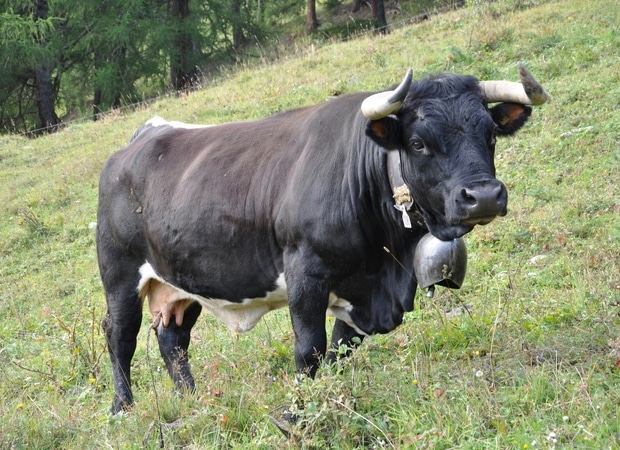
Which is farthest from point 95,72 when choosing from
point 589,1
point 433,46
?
point 589,1

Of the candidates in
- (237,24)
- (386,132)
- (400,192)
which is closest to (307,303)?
(400,192)

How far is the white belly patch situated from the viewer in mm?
5348

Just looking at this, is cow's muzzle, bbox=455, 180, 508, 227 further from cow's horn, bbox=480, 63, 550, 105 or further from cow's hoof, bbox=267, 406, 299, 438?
cow's hoof, bbox=267, 406, 299, 438

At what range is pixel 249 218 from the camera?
5.45 meters

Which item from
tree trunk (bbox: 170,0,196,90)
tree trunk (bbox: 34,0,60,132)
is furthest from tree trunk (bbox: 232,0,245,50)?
tree trunk (bbox: 34,0,60,132)

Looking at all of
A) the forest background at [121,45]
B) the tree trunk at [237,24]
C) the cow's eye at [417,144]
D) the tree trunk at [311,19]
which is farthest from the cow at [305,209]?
the tree trunk at [311,19]

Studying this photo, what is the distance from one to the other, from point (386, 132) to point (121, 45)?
2812 centimetres

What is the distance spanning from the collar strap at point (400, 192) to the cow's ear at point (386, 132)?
142 millimetres

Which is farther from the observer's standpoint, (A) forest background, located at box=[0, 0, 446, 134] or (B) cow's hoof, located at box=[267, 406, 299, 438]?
(A) forest background, located at box=[0, 0, 446, 134]

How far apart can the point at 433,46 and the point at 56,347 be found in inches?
433

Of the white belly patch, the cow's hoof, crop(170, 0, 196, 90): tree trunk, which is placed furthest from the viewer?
crop(170, 0, 196, 90): tree trunk

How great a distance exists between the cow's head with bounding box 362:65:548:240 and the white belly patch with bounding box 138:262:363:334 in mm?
1024

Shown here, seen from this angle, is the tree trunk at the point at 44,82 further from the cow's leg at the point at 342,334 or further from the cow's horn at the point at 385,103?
the cow's horn at the point at 385,103

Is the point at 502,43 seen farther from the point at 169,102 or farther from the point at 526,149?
the point at 169,102
